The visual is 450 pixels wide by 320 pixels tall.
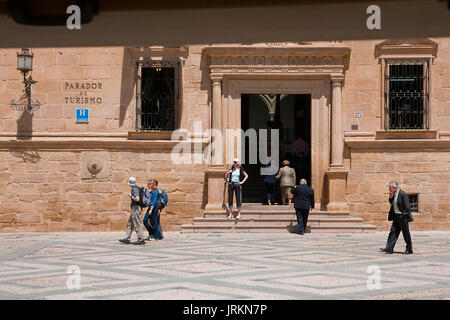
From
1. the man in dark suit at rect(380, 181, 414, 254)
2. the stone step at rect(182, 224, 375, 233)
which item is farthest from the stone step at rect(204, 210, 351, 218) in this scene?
the man in dark suit at rect(380, 181, 414, 254)

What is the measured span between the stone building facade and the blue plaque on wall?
5.2 inches

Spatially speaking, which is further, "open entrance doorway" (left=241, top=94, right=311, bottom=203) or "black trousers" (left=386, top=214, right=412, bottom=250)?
"open entrance doorway" (left=241, top=94, right=311, bottom=203)

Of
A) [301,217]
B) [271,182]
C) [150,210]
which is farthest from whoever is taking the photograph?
[271,182]

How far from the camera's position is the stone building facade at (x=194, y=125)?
68.2 feet

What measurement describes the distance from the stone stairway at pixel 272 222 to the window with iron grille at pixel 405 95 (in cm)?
286

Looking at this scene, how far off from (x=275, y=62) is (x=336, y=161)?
3056mm

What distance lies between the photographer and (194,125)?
828 inches

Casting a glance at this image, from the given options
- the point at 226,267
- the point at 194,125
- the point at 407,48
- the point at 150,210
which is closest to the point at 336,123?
the point at 407,48

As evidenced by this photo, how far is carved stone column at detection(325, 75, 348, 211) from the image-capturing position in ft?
67.8

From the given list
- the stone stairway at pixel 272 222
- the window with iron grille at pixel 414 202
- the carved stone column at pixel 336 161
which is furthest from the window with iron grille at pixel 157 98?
the window with iron grille at pixel 414 202

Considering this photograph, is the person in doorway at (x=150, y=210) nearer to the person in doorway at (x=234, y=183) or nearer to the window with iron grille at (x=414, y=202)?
the person in doorway at (x=234, y=183)

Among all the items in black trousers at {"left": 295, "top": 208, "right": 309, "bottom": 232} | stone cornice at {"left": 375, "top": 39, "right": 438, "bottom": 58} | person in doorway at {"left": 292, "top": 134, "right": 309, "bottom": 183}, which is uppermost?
stone cornice at {"left": 375, "top": 39, "right": 438, "bottom": 58}

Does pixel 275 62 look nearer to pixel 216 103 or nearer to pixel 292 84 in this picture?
pixel 292 84

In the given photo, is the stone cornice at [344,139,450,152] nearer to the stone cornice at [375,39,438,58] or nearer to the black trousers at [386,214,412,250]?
the stone cornice at [375,39,438,58]
